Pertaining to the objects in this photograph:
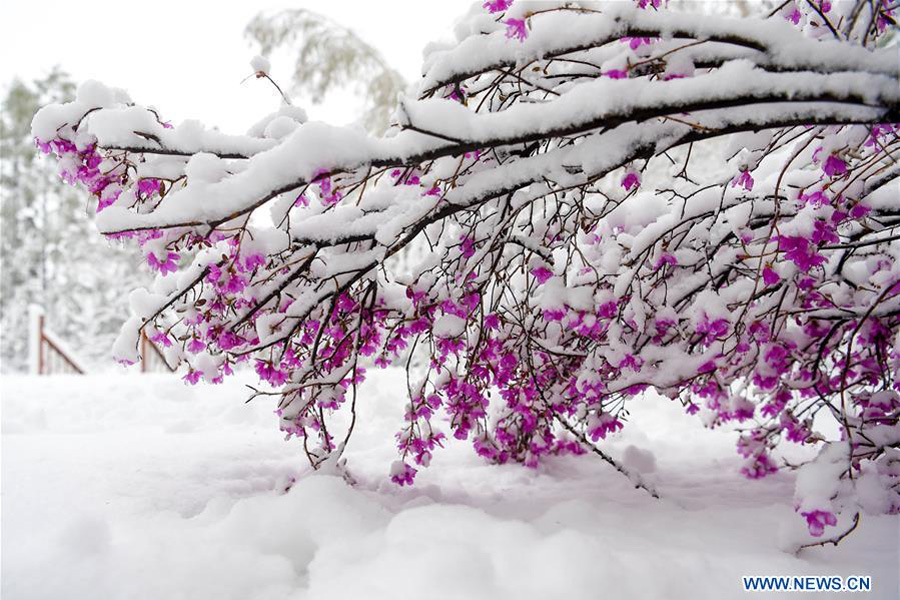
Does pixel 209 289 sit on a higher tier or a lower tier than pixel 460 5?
lower

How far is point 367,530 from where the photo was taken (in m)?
1.79

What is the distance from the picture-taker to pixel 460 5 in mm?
3475

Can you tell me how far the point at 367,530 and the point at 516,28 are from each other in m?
1.63

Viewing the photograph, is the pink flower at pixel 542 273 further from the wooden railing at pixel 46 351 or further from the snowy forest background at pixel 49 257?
the snowy forest background at pixel 49 257

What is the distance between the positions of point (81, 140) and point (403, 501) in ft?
6.16

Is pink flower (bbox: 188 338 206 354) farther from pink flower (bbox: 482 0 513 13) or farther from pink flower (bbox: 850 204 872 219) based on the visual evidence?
pink flower (bbox: 850 204 872 219)

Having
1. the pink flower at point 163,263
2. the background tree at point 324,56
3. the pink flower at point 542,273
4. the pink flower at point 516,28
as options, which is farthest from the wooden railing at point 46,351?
the pink flower at point 516,28

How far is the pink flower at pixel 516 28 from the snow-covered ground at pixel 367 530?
1426mm

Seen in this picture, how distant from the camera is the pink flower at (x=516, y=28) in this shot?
4.00 feet

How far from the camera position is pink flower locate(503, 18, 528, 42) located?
4.00 ft

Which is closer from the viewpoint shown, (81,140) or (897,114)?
(897,114)

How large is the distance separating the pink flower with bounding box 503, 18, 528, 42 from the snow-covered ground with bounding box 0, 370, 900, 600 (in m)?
1.43

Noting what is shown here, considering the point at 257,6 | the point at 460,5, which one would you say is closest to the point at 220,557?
the point at 460,5

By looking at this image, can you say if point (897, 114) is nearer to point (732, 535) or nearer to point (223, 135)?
point (732, 535)
